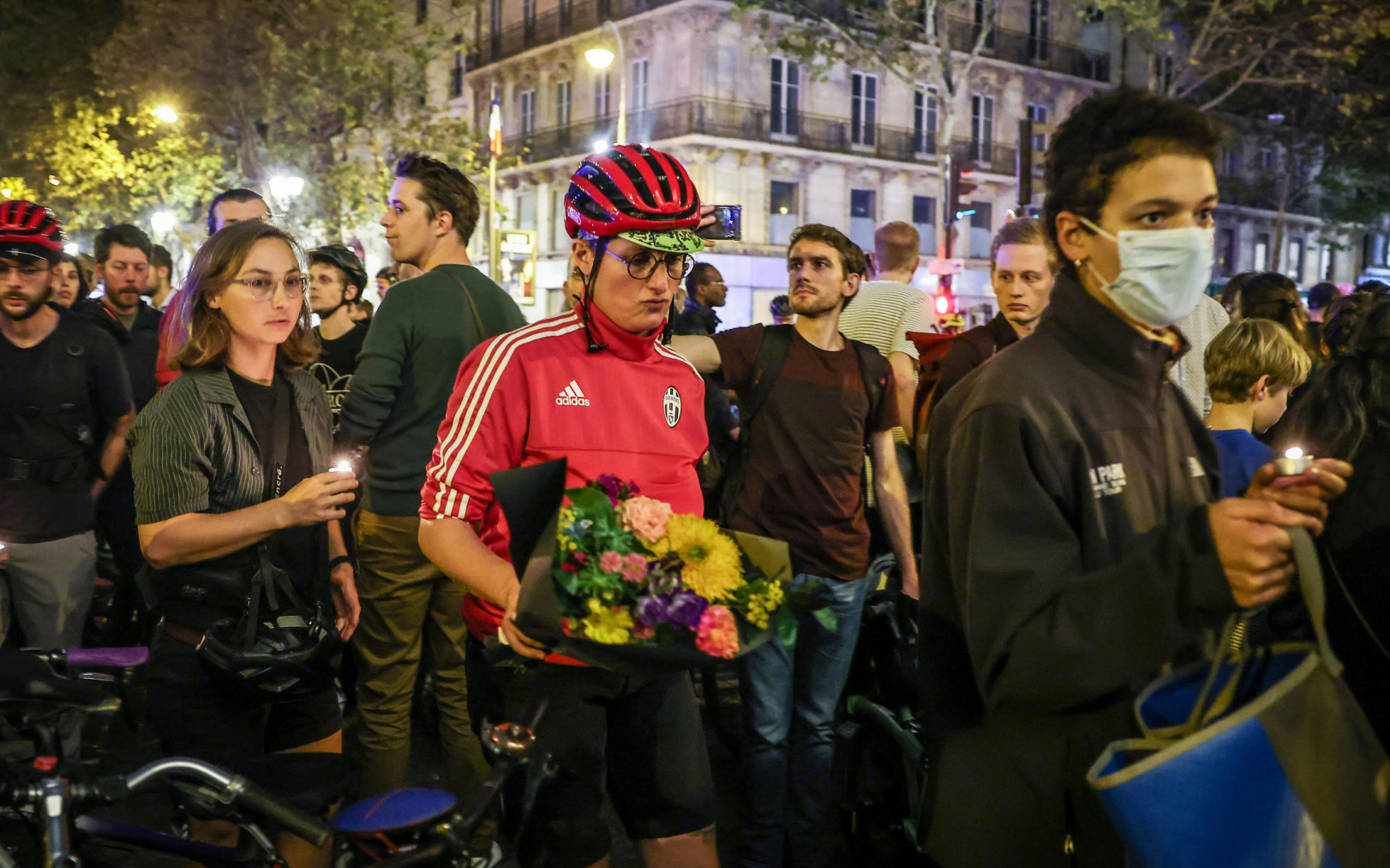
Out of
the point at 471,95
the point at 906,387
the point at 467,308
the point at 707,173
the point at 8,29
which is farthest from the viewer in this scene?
the point at 471,95

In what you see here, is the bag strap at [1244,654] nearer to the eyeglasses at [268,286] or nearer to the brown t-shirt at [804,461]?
the brown t-shirt at [804,461]

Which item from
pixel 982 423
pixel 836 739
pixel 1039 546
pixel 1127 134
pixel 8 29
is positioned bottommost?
pixel 836 739

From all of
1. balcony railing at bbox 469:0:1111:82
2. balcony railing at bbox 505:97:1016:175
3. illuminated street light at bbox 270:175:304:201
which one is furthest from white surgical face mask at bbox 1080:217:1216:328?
balcony railing at bbox 469:0:1111:82

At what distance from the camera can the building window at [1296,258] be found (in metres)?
54.1

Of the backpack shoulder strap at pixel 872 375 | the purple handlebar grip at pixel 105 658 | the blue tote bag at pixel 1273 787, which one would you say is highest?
the backpack shoulder strap at pixel 872 375

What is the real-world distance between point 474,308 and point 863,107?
1428 inches

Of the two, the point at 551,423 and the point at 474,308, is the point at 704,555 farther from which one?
the point at 474,308

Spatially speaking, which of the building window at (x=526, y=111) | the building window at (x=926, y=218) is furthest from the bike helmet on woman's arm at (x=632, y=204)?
the building window at (x=526, y=111)

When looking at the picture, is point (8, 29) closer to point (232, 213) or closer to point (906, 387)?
point (232, 213)

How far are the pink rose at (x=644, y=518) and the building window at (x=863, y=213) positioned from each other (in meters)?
38.1

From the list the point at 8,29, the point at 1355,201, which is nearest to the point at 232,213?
the point at 8,29

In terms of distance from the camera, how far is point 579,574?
2.33 meters

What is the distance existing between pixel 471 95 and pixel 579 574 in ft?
160

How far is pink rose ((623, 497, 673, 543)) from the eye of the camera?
2422 mm
